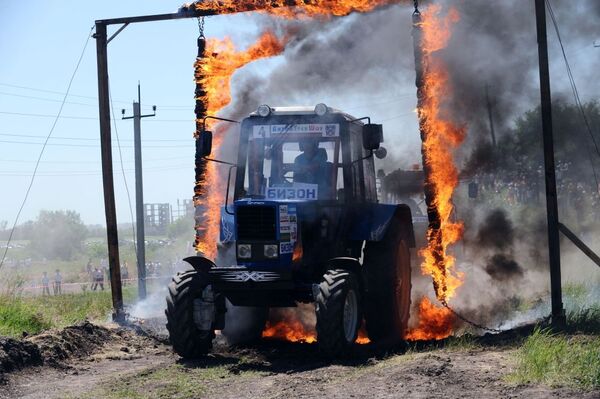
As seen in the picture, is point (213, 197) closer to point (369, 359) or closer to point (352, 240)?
point (352, 240)

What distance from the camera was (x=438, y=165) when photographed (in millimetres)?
13539

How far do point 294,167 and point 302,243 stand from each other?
42.8 inches

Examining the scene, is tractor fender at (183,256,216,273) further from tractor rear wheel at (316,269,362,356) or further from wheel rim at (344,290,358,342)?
wheel rim at (344,290,358,342)

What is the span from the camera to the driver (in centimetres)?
1155

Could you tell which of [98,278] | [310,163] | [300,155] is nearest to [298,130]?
[300,155]

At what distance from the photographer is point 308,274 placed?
450 inches

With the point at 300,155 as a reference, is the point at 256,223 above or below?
below

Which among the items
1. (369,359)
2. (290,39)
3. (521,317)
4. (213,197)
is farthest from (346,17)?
(369,359)

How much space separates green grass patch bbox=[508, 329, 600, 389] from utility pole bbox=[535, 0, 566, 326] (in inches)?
125

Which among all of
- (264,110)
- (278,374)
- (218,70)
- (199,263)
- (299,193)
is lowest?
(278,374)

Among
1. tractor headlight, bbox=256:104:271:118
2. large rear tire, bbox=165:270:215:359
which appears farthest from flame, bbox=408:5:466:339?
Result: large rear tire, bbox=165:270:215:359

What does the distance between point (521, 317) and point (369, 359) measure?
4.84m

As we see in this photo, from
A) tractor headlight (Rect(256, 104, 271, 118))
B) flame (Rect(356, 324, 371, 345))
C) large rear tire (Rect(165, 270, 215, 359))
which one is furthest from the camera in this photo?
flame (Rect(356, 324, 371, 345))

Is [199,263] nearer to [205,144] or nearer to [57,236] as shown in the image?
[205,144]
